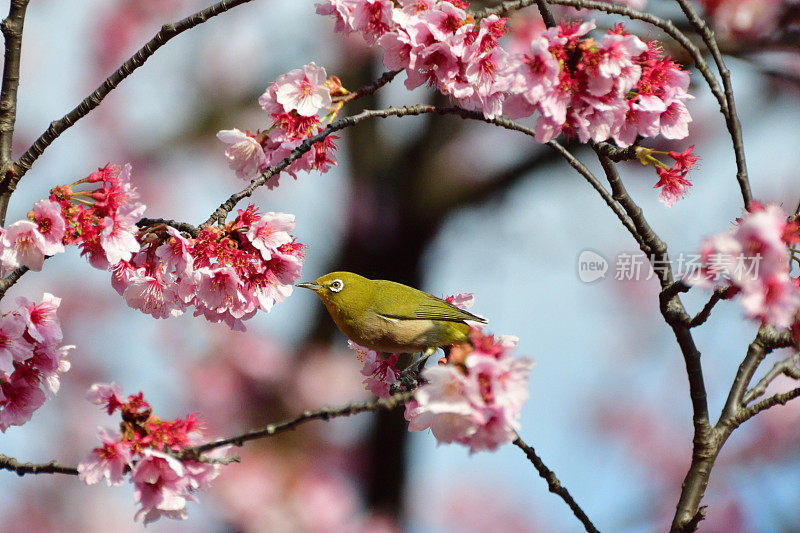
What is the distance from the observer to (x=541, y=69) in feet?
7.46

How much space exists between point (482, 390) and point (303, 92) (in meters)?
1.50

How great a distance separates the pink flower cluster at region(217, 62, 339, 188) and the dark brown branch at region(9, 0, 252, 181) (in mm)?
427

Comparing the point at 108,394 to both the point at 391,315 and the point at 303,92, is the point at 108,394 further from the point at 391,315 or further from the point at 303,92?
the point at 391,315

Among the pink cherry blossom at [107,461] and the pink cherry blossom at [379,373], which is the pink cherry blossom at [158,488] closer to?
the pink cherry blossom at [107,461]

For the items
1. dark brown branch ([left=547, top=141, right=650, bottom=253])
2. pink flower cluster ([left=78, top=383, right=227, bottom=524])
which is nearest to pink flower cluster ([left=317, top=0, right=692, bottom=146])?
dark brown branch ([left=547, top=141, right=650, bottom=253])

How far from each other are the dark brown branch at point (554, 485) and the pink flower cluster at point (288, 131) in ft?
4.24

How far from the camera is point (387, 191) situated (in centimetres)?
797

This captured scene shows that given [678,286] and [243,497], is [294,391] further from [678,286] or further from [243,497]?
[678,286]

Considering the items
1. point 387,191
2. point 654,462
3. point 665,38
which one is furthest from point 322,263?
point 654,462

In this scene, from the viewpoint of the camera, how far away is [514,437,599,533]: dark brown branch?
8.30ft

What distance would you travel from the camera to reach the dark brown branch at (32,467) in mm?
2307

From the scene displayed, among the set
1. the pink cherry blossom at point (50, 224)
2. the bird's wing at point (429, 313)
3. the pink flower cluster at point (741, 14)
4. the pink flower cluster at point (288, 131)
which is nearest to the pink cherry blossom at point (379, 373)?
the bird's wing at point (429, 313)

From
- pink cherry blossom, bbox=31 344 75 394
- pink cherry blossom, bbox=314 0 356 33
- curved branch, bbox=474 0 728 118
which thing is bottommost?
pink cherry blossom, bbox=31 344 75 394

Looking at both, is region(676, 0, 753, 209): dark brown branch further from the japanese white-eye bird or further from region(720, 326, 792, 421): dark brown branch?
the japanese white-eye bird
